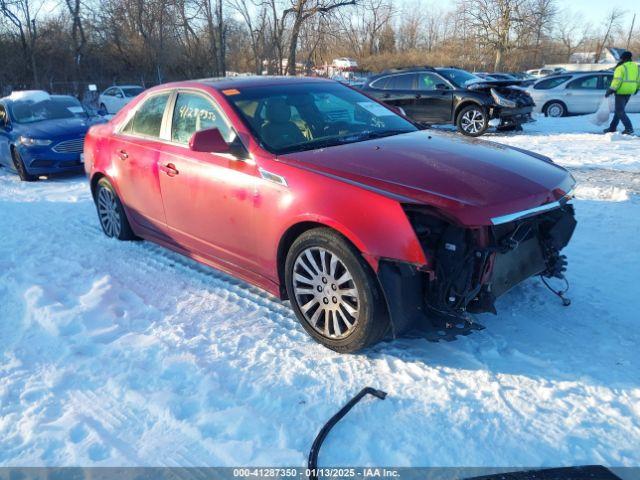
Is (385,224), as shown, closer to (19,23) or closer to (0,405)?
(0,405)

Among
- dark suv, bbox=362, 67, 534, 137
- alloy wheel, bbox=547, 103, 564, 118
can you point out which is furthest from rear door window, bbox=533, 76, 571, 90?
dark suv, bbox=362, 67, 534, 137

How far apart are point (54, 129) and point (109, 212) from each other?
192 inches

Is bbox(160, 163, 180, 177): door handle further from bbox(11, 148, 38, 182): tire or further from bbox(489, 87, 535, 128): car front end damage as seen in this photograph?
bbox(489, 87, 535, 128): car front end damage

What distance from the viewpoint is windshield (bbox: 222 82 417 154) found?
3.65 meters

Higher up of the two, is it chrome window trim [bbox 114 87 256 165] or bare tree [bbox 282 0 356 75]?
bare tree [bbox 282 0 356 75]

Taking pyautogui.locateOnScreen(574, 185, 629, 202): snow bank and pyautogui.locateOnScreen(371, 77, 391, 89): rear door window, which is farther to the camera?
pyautogui.locateOnScreen(371, 77, 391, 89): rear door window

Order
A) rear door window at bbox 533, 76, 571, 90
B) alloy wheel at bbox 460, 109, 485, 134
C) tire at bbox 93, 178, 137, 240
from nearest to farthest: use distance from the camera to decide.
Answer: tire at bbox 93, 178, 137, 240
alloy wheel at bbox 460, 109, 485, 134
rear door window at bbox 533, 76, 571, 90

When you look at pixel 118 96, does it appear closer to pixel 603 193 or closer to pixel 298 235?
pixel 603 193

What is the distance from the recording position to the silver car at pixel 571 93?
1462cm

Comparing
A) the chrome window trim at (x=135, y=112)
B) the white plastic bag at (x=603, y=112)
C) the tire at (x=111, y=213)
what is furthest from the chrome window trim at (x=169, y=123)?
the white plastic bag at (x=603, y=112)

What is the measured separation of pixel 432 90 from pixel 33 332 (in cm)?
1080

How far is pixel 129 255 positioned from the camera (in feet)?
16.5

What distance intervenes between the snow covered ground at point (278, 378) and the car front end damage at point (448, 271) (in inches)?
15.1

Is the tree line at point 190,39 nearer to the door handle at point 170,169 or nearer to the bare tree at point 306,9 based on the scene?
the bare tree at point 306,9
